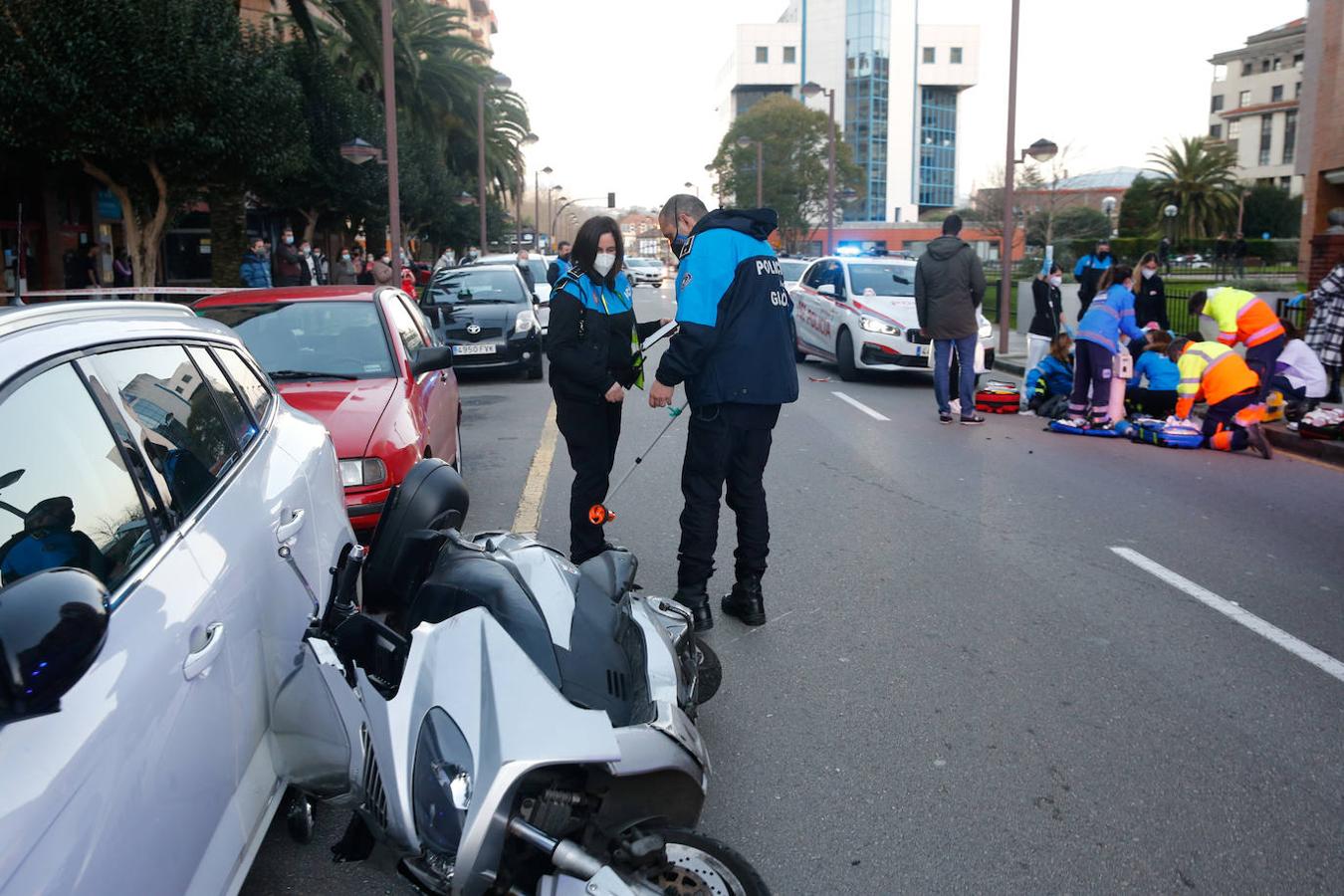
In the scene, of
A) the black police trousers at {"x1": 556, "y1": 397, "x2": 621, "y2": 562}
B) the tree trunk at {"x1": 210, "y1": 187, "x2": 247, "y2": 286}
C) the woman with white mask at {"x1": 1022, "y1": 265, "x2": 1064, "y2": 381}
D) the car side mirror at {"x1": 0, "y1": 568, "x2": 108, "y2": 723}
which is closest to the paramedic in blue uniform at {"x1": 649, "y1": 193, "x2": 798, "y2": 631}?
the black police trousers at {"x1": 556, "y1": 397, "x2": 621, "y2": 562}

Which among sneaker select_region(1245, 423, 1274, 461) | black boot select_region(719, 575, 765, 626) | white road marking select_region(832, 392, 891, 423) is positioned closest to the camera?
black boot select_region(719, 575, 765, 626)

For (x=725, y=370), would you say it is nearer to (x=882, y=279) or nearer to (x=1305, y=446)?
(x=1305, y=446)

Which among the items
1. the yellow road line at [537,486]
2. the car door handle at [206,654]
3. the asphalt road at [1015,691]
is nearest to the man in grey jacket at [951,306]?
the asphalt road at [1015,691]

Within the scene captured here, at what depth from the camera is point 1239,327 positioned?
37.9ft

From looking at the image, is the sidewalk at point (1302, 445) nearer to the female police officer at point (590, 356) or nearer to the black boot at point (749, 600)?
the black boot at point (749, 600)

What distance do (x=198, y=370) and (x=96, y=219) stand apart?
95.3 ft

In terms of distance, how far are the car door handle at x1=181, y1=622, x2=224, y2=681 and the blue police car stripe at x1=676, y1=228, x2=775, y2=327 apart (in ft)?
9.43

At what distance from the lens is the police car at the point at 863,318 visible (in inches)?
612

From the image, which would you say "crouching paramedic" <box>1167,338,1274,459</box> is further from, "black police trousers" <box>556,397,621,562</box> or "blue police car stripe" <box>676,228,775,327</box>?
"blue police car stripe" <box>676,228,775,327</box>

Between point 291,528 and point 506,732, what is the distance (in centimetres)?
134

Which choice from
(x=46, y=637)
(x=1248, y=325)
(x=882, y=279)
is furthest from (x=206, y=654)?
(x=882, y=279)

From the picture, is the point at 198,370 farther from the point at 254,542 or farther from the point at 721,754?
the point at 721,754

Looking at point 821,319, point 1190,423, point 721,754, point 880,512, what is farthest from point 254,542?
point 821,319

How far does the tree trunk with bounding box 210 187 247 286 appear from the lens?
2367 cm
